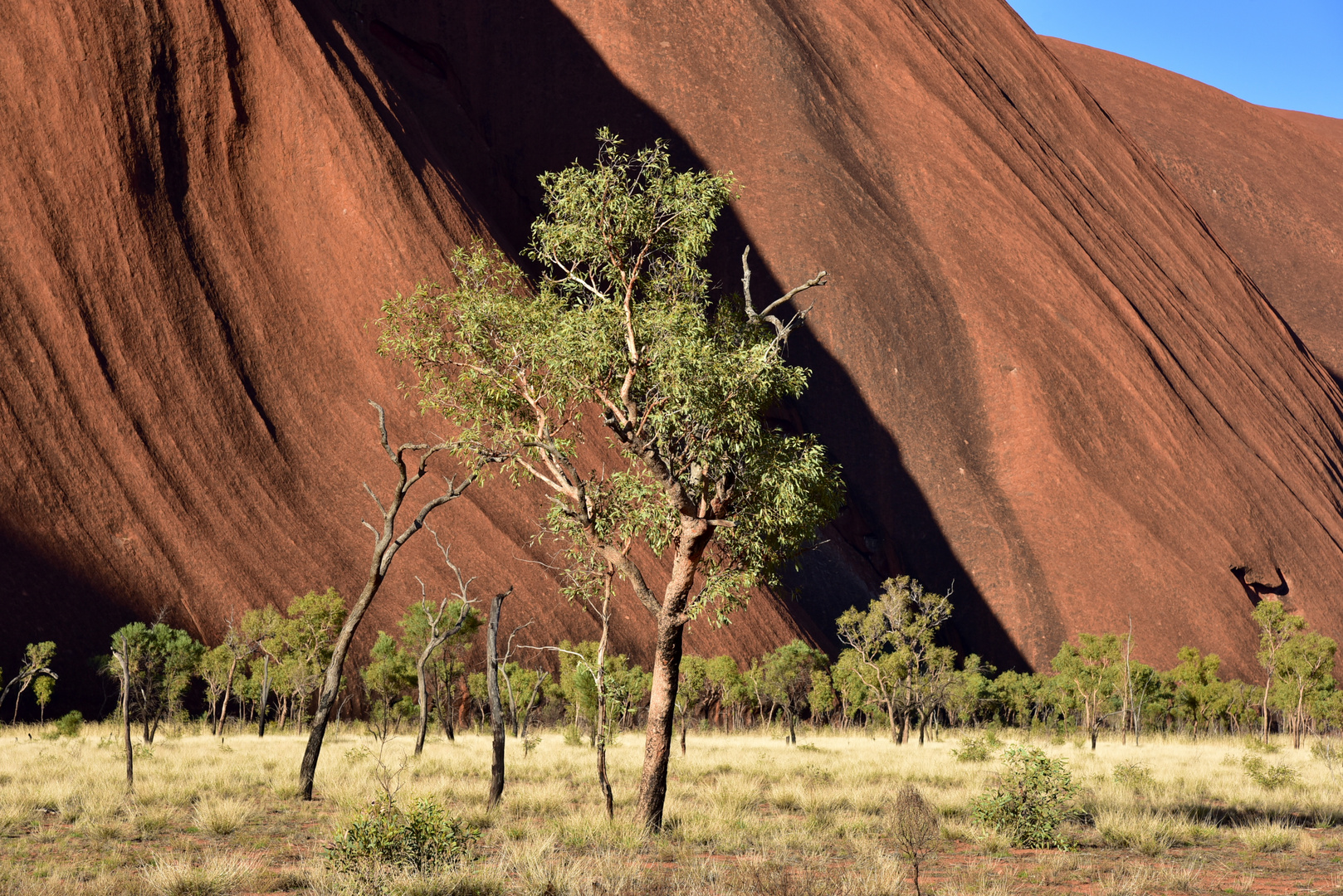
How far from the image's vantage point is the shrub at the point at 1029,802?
40.4 feet

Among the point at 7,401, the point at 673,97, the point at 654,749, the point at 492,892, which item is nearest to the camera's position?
the point at 492,892

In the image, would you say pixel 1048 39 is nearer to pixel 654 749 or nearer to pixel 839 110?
pixel 839 110

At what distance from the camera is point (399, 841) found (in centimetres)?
940

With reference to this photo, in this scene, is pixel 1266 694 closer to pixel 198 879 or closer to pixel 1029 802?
pixel 1029 802

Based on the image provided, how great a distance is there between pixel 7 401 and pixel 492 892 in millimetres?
41088

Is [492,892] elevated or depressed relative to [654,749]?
depressed

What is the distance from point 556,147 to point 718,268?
16.4 meters

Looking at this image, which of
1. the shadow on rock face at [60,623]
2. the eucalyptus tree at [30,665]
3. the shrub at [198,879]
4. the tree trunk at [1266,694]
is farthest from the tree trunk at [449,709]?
the tree trunk at [1266,694]

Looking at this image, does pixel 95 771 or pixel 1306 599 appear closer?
pixel 95 771

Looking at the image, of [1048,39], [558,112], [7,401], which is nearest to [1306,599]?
[558,112]

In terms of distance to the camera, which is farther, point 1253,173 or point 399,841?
point 1253,173

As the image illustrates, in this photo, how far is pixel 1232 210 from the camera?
120 meters

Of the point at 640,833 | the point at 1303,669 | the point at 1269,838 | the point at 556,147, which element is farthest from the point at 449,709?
the point at 556,147

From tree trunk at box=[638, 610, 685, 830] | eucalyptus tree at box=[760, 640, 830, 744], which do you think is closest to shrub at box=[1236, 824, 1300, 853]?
tree trunk at box=[638, 610, 685, 830]
